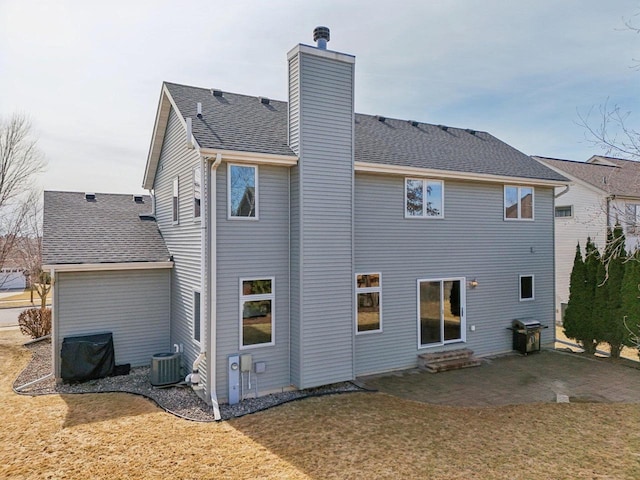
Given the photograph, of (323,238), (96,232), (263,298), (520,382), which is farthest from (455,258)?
(96,232)

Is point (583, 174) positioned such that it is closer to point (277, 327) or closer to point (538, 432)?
point (538, 432)

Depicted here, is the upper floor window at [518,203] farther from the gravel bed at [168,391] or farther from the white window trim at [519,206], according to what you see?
the gravel bed at [168,391]

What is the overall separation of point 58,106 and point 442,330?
1387 cm

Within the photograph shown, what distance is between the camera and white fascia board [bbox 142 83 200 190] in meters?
10.7

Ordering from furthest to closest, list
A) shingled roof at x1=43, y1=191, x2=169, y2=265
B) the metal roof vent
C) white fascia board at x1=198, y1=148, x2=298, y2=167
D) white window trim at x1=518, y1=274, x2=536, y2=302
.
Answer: white window trim at x1=518, y1=274, x2=536, y2=302, shingled roof at x1=43, y1=191, x2=169, y2=265, the metal roof vent, white fascia board at x1=198, y1=148, x2=298, y2=167

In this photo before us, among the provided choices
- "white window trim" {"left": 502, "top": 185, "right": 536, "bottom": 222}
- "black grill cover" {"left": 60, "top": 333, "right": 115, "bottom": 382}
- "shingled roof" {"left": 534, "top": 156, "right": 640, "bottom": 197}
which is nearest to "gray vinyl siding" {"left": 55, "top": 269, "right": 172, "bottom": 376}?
"black grill cover" {"left": 60, "top": 333, "right": 115, "bottom": 382}

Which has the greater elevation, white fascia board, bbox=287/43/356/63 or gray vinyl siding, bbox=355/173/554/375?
white fascia board, bbox=287/43/356/63

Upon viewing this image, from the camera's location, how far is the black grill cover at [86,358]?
9.62 metres

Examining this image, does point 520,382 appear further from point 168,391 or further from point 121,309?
point 121,309

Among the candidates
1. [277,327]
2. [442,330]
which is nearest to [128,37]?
[277,327]

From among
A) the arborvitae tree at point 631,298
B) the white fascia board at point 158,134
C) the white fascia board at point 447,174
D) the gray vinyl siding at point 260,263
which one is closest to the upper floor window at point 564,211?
the white fascia board at point 447,174

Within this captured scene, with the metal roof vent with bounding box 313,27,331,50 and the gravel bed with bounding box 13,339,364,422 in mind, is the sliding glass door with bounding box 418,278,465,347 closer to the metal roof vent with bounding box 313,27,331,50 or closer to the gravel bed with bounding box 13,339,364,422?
the gravel bed with bounding box 13,339,364,422

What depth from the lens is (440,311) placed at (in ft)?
36.7

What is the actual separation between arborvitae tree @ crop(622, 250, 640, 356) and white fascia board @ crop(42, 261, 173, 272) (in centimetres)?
1297
